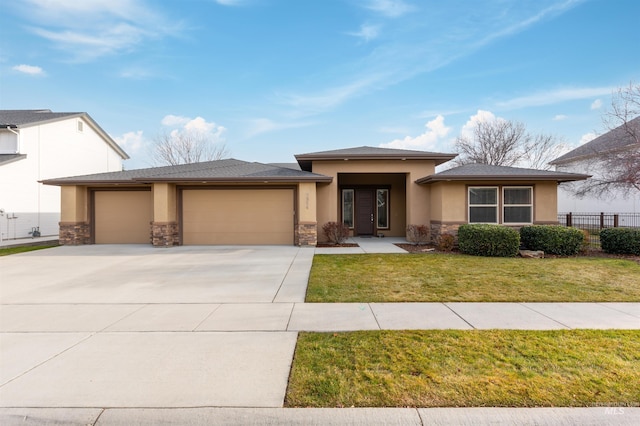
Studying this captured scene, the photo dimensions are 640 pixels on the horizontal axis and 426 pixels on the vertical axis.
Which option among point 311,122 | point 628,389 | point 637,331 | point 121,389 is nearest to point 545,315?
point 637,331

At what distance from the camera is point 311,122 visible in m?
24.1

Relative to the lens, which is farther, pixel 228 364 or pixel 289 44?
pixel 289 44

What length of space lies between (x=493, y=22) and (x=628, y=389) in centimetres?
1339

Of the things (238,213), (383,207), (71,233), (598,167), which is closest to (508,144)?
(598,167)

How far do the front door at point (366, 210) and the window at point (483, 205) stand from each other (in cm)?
508

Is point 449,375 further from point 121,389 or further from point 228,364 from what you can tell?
point 121,389

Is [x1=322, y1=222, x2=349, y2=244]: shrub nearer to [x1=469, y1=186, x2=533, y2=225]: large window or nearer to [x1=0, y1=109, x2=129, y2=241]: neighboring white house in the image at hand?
[x1=469, y1=186, x2=533, y2=225]: large window

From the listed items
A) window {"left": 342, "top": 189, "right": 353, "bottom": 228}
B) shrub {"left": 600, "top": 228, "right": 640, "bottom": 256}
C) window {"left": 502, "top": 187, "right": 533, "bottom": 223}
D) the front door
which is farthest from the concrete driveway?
shrub {"left": 600, "top": 228, "right": 640, "bottom": 256}

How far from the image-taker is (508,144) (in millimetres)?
28688

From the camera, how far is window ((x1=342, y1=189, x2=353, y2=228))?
16.1m

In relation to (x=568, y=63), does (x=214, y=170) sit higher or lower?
lower

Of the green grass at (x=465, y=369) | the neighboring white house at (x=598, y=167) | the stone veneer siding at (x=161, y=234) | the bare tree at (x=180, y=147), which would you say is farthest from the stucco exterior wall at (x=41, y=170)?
the neighboring white house at (x=598, y=167)

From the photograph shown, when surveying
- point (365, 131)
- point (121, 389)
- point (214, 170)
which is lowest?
point (121, 389)

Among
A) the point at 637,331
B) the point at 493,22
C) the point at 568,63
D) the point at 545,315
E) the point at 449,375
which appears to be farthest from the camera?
the point at 568,63
